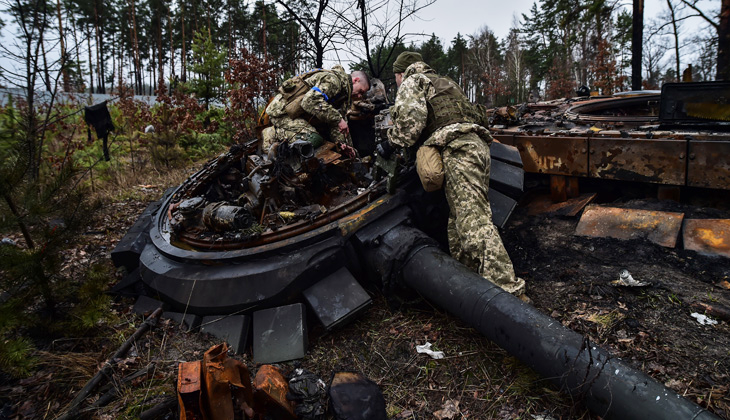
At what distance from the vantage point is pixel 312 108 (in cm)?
539

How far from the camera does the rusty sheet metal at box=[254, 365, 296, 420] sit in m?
2.52

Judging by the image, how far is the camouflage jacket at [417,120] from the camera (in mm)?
3863

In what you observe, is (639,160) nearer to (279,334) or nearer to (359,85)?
(279,334)

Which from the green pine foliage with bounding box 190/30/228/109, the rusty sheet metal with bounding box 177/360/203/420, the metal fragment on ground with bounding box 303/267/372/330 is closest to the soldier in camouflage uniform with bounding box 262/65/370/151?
the metal fragment on ground with bounding box 303/267/372/330

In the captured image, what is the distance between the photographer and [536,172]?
514 centimetres

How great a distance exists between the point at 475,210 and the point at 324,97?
280 centimetres

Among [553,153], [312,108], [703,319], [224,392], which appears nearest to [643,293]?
[703,319]

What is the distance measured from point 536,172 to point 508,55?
35.3 m

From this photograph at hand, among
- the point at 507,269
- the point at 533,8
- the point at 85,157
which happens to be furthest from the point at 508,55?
the point at 507,269

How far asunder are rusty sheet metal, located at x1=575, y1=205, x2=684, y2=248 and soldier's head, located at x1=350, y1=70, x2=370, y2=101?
369 cm

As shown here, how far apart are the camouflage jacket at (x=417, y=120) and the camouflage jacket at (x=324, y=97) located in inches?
61.4

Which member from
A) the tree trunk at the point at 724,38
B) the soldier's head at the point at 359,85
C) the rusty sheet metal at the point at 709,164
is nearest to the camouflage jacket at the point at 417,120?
the rusty sheet metal at the point at 709,164

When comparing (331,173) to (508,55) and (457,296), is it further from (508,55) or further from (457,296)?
(508,55)

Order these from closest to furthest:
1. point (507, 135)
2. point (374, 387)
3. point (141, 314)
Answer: point (374, 387) → point (141, 314) → point (507, 135)
